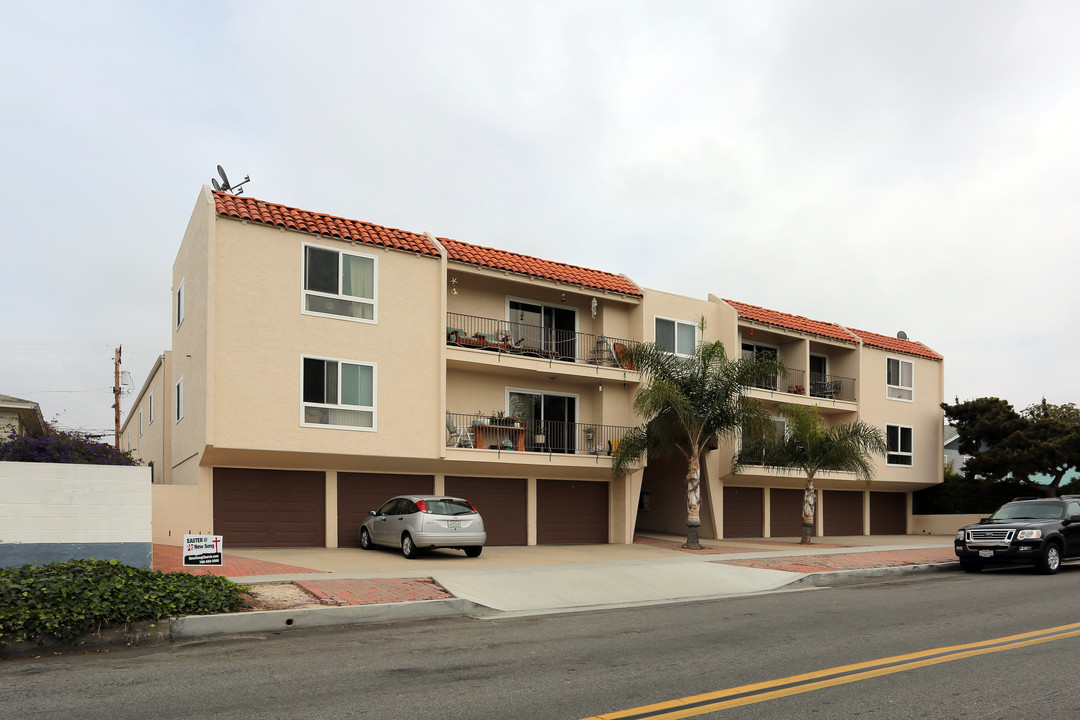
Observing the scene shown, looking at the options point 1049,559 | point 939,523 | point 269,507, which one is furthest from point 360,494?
point 939,523

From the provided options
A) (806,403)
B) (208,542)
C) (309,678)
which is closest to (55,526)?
(208,542)

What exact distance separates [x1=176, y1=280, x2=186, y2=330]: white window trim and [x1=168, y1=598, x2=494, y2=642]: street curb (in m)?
14.1

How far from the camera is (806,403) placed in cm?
3111

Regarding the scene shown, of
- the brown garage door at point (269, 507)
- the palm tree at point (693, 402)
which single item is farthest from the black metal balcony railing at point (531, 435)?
the brown garage door at point (269, 507)

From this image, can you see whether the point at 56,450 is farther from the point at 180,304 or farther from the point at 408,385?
the point at 180,304

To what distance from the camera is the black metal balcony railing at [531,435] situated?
949 inches

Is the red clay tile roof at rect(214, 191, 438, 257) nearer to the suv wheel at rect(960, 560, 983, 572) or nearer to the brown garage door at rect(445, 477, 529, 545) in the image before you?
the brown garage door at rect(445, 477, 529, 545)

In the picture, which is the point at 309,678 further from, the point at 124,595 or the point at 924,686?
the point at 924,686

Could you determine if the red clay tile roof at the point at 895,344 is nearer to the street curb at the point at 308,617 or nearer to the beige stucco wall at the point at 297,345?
the beige stucco wall at the point at 297,345

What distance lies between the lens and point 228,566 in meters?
16.3

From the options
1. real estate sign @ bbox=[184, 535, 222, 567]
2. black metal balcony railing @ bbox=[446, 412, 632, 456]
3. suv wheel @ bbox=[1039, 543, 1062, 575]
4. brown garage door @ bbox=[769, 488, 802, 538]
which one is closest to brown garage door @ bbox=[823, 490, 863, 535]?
brown garage door @ bbox=[769, 488, 802, 538]

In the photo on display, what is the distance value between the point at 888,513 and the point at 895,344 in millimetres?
6963

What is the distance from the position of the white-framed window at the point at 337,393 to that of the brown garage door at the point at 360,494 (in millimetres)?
2005

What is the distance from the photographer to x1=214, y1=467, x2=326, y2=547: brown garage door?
20750mm
